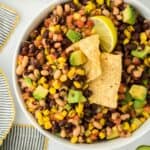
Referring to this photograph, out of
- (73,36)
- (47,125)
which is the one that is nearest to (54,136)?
(47,125)

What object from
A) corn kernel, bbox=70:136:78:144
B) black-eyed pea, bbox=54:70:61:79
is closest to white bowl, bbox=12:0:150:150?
corn kernel, bbox=70:136:78:144

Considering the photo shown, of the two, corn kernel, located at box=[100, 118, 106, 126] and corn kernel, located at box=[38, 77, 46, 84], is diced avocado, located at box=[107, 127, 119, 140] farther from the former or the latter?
corn kernel, located at box=[38, 77, 46, 84]

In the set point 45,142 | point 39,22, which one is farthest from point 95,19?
point 45,142

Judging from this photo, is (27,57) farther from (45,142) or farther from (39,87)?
(45,142)

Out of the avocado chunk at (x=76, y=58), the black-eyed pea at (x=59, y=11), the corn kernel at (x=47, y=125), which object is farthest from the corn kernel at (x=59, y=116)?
the black-eyed pea at (x=59, y=11)

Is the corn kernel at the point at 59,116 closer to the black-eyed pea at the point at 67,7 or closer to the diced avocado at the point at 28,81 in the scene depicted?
the diced avocado at the point at 28,81

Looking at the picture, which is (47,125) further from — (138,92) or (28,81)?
(138,92)
